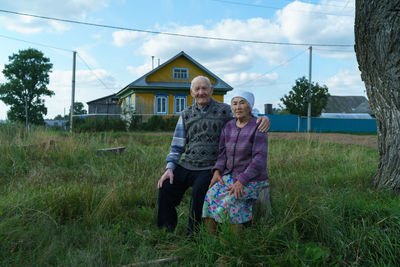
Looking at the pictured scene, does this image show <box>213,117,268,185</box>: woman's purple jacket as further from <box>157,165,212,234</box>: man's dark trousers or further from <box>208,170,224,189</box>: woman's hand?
<box>157,165,212,234</box>: man's dark trousers

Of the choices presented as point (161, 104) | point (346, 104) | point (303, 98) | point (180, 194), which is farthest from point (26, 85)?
point (346, 104)

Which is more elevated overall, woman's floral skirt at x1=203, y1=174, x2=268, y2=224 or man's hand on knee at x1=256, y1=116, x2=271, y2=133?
man's hand on knee at x1=256, y1=116, x2=271, y2=133

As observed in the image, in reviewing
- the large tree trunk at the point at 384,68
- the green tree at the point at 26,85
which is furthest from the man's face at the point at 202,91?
the green tree at the point at 26,85

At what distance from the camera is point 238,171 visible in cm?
275

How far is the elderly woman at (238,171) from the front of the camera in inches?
103

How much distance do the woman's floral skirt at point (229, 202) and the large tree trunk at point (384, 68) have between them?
6.33 feet

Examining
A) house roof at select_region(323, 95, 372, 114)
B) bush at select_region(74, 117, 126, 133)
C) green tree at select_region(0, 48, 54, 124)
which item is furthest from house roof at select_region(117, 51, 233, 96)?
house roof at select_region(323, 95, 372, 114)

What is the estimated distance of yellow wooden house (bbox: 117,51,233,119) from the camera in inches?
872

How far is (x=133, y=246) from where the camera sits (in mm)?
2680

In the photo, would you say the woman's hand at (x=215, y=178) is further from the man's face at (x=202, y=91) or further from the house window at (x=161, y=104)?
the house window at (x=161, y=104)

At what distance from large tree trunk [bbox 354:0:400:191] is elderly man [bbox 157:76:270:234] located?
1936 millimetres

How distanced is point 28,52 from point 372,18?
132 feet

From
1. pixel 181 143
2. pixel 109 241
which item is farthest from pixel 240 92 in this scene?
pixel 109 241

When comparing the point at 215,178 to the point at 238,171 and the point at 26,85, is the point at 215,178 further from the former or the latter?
the point at 26,85
